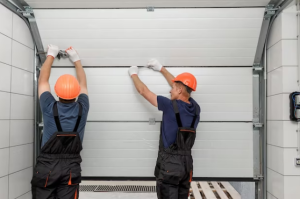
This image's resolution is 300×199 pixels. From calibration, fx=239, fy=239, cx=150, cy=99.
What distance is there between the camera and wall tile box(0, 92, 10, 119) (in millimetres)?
2159

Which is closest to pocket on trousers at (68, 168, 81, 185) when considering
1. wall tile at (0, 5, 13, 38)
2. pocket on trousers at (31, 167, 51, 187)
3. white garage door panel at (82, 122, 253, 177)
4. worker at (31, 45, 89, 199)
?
worker at (31, 45, 89, 199)

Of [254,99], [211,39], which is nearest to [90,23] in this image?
[211,39]

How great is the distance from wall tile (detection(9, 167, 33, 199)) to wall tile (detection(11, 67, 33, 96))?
0.84m

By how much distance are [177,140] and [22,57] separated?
1.82 metres

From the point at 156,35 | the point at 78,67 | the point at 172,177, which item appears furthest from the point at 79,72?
the point at 172,177

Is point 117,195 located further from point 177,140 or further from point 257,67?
point 257,67

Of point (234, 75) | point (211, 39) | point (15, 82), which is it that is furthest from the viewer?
point (234, 75)

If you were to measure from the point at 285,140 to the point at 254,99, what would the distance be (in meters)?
0.62

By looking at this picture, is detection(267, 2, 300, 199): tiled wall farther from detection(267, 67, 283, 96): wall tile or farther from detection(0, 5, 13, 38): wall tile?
detection(0, 5, 13, 38): wall tile

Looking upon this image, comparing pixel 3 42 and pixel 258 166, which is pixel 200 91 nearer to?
pixel 258 166

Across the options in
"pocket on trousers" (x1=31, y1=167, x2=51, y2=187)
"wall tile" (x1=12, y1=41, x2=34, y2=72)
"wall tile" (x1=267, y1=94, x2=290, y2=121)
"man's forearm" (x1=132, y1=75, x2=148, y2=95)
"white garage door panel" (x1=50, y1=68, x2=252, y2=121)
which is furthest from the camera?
"white garage door panel" (x1=50, y1=68, x2=252, y2=121)

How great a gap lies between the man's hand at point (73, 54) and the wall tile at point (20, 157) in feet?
3.50

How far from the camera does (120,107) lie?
274 cm

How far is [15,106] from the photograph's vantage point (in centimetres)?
238
